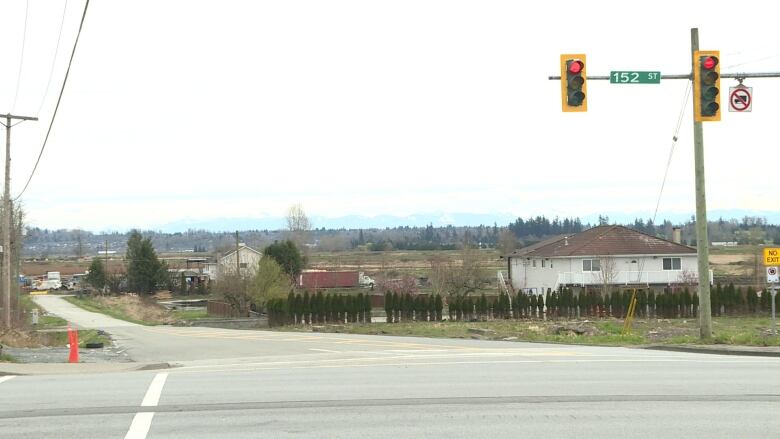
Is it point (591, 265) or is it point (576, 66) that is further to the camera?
point (591, 265)

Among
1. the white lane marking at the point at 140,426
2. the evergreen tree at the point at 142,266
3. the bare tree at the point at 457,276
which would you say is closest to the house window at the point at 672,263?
the bare tree at the point at 457,276

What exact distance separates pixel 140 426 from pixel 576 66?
11.0 metres

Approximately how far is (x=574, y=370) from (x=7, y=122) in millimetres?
30811

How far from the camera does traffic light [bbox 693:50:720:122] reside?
1716cm

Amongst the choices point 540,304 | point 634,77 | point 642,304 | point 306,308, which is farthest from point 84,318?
point 634,77

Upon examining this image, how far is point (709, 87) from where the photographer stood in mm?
17234

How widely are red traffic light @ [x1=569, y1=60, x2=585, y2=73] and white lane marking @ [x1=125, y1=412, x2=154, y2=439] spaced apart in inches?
413

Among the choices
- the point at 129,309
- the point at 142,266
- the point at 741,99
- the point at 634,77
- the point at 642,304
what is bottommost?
the point at 129,309

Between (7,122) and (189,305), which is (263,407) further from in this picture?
(189,305)

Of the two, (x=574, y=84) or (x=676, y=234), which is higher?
(x=574, y=84)

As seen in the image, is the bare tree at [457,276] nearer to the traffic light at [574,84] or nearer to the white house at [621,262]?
the white house at [621,262]

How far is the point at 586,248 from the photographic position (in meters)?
63.6

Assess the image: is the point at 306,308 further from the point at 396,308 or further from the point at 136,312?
the point at 136,312

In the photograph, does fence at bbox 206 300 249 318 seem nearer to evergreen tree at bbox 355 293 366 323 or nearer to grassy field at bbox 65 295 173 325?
grassy field at bbox 65 295 173 325
